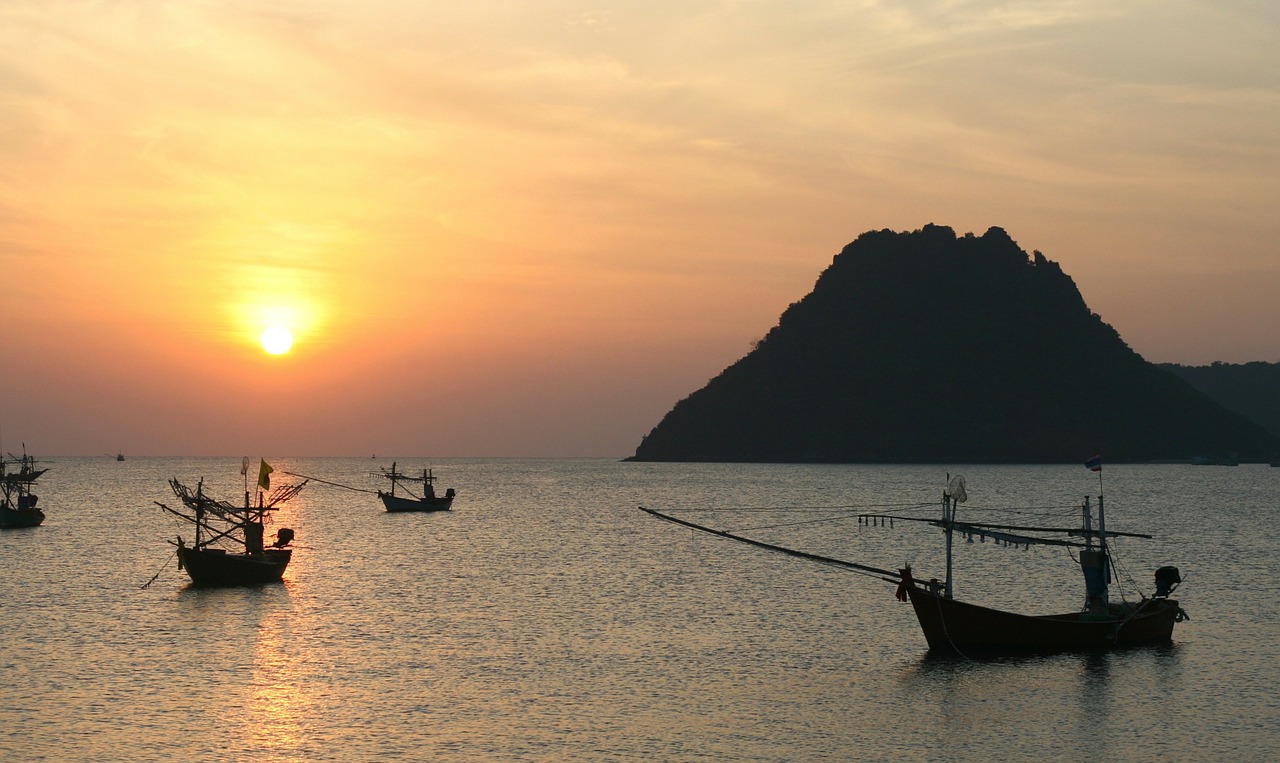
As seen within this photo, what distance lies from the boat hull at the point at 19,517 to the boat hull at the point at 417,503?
42131mm

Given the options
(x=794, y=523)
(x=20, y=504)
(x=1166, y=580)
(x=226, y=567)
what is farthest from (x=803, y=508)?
(x=1166, y=580)

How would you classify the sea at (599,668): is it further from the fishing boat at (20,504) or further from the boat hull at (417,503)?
the boat hull at (417,503)

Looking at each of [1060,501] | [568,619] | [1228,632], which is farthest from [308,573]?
[1060,501]

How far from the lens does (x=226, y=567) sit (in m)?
73.4

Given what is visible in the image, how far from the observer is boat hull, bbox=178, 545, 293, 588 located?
72.7 metres

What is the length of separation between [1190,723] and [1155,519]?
119m

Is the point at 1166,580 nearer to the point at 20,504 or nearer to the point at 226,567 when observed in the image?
the point at 226,567

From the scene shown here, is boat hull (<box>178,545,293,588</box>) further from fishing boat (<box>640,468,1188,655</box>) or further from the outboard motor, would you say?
the outboard motor

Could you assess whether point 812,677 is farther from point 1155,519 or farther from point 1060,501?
point 1060,501

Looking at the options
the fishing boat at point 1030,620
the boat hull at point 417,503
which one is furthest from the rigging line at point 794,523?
the fishing boat at point 1030,620

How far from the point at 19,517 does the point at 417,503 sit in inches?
1946

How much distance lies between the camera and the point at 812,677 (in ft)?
151

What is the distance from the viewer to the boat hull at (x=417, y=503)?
15938 centimetres

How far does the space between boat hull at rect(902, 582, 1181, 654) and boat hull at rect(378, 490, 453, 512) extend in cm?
11538
